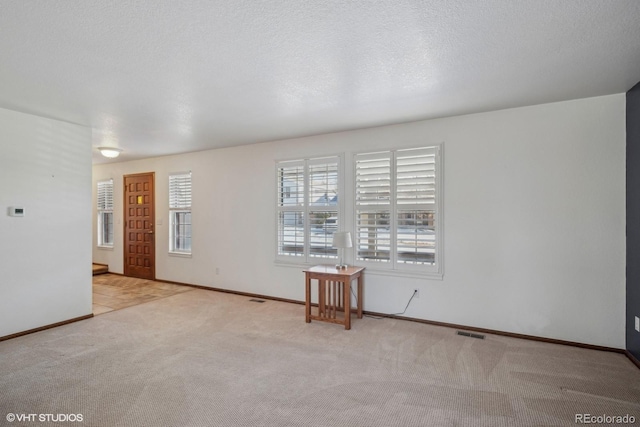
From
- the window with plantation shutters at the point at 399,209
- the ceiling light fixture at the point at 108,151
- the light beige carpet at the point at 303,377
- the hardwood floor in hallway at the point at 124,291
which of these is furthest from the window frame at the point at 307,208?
the ceiling light fixture at the point at 108,151

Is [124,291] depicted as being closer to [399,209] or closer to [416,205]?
[399,209]

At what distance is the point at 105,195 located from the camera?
24.2ft

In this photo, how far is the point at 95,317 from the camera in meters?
4.30

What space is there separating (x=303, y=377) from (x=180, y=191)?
4.64 metres

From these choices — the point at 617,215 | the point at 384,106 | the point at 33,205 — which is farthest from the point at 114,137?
the point at 617,215

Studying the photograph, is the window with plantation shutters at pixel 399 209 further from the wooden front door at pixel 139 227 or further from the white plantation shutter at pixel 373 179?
the wooden front door at pixel 139 227

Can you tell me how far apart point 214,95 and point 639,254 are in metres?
4.06

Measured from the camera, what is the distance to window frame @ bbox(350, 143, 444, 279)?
156 inches

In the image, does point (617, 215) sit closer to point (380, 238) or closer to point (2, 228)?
point (380, 238)

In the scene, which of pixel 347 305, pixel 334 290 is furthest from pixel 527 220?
pixel 334 290

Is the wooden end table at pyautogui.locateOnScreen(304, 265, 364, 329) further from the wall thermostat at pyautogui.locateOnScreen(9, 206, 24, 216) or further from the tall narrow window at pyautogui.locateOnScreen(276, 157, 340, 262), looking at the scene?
the wall thermostat at pyautogui.locateOnScreen(9, 206, 24, 216)

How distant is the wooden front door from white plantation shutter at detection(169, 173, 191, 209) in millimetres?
531

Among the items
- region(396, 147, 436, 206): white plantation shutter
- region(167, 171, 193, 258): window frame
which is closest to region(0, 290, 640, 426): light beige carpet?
region(396, 147, 436, 206): white plantation shutter

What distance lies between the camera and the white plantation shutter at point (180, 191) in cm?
615
